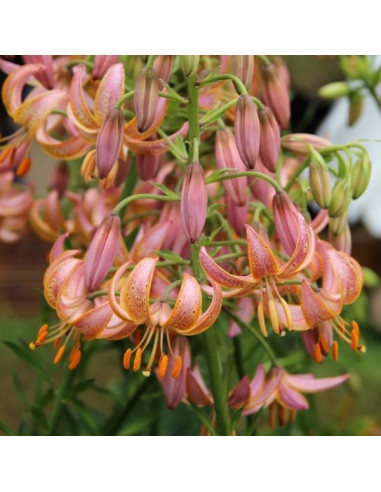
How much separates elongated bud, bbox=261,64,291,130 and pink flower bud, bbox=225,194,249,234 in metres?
0.07

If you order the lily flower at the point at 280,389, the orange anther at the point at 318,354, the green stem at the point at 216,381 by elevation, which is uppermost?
the orange anther at the point at 318,354

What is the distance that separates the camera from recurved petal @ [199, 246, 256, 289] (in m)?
0.40

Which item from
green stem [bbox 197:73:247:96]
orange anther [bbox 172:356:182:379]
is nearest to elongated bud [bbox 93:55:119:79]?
green stem [bbox 197:73:247:96]

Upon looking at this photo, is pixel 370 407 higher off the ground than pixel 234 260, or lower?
lower

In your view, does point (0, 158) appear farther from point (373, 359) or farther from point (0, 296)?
point (373, 359)

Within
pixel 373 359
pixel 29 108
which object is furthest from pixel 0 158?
pixel 373 359

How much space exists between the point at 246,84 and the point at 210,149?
9cm

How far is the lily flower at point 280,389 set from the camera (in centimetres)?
51

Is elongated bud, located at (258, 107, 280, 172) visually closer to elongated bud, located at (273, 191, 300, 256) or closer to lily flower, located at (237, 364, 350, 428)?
elongated bud, located at (273, 191, 300, 256)

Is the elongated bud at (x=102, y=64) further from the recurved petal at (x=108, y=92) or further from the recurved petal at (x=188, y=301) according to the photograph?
the recurved petal at (x=188, y=301)

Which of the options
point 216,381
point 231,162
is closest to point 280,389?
point 216,381

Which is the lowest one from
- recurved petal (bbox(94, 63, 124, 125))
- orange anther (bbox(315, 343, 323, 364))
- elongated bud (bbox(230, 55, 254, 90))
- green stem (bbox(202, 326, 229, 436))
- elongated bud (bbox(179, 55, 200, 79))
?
green stem (bbox(202, 326, 229, 436))

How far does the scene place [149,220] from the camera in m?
0.55

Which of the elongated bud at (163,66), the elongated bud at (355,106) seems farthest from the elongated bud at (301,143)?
the elongated bud at (355,106)
